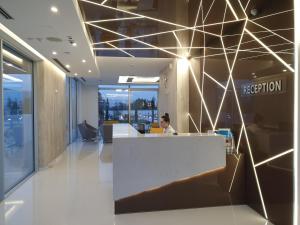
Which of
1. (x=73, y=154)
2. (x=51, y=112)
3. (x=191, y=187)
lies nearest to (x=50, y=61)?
(x=51, y=112)

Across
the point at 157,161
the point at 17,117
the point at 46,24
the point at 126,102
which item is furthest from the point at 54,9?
the point at 126,102

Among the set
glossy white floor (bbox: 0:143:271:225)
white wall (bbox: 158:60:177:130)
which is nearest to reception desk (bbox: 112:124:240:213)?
glossy white floor (bbox: 0:143:271:225)

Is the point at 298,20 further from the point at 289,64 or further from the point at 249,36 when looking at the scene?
the point at 249,36

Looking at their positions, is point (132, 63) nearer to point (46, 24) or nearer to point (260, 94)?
point (46, 24)

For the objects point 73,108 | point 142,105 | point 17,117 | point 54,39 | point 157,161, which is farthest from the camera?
point 142,105

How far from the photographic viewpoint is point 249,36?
3.61 metres

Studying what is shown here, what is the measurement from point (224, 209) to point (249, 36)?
8.68 feet

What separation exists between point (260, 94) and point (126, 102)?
11525mm

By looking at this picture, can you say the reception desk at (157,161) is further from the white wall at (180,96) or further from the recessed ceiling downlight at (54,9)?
the white wall at (180,96)

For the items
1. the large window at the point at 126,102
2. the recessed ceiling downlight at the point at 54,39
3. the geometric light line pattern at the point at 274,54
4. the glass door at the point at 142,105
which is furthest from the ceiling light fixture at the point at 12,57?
the glass door at the point at 142,105

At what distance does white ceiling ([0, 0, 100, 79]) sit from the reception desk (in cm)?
189

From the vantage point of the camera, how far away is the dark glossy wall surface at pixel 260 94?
2.86 meters

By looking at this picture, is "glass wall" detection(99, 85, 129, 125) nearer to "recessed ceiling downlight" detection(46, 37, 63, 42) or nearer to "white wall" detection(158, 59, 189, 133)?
"white wall" detection(158, 59, 189, 133)

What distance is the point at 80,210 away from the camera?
363cm
